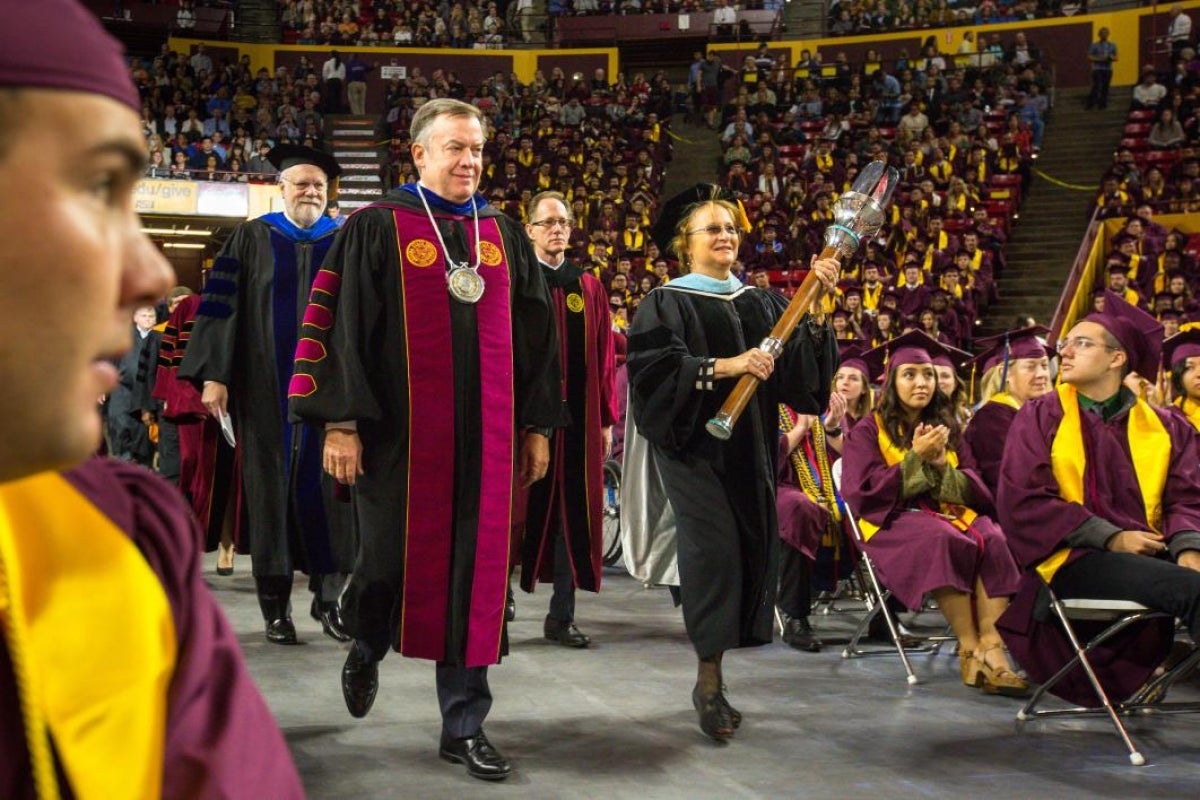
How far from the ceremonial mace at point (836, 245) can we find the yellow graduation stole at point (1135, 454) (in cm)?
108

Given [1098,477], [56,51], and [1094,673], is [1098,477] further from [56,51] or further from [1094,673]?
[56,51]

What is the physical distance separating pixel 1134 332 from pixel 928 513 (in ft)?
3.64

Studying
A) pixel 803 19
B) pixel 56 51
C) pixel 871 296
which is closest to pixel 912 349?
pixel 56 51

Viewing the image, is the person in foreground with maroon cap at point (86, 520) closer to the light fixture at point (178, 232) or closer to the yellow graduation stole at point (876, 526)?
the yellow graduation stole at point (876, 526)

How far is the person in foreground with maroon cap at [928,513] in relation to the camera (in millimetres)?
5227

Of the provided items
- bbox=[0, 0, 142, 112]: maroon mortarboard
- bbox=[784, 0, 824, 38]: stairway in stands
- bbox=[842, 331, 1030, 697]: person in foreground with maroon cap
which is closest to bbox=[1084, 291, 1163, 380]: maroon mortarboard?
bbox=[842, 331, 1030, 697]: person in foreground with maroon cap

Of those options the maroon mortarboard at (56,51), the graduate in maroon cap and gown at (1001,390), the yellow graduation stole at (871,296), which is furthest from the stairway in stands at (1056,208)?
the maroon mortarboard at (56,51)

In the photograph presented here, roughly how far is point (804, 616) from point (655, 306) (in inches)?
83.9

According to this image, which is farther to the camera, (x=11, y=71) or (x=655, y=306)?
(x=655, y=306)

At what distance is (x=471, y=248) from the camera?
12.5ft

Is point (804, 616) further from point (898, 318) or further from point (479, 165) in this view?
point (898, 318)

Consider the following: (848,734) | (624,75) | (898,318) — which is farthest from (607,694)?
(624,75)

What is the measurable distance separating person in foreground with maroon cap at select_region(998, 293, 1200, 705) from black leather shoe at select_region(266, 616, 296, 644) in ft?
9.13

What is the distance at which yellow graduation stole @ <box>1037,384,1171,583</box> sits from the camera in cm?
481
